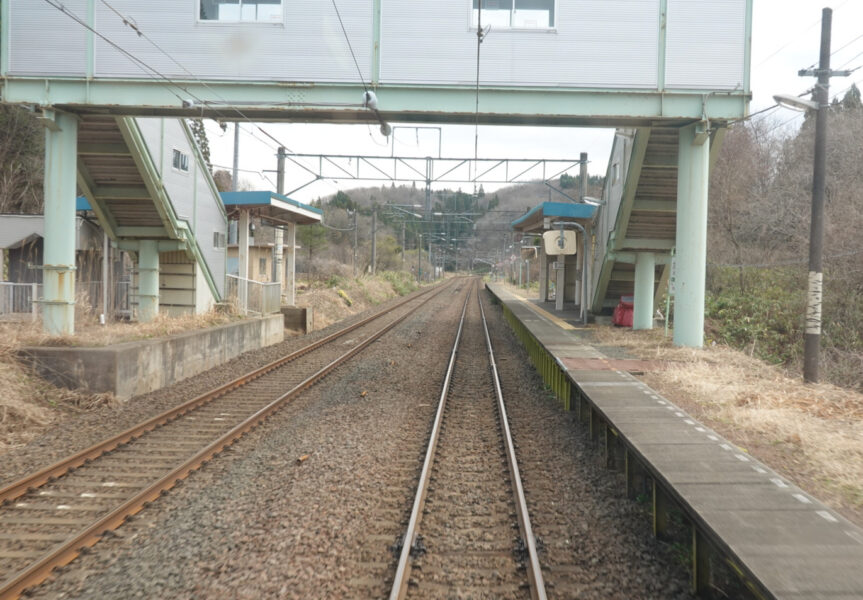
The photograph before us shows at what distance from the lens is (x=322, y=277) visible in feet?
142

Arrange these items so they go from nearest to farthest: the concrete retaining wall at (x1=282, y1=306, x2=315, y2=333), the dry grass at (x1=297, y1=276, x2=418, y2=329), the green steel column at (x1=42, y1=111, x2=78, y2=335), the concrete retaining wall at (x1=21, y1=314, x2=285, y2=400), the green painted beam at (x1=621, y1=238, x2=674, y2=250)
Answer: the concrete retaining wall at (x1=21, y1=314, x2=285, y2=400), the green steel column at (x1=42, y1=111, x2=78, y2=335), the green painted beam at (x1=621, y1=238, x2=674, y2=250), the concrete retaining wall at (x1=282, y1=306, x2=315, y2=333), the dry grass at (x1=297, y1=276, x2=418, y2=329)

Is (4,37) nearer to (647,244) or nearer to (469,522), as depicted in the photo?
(469,522)

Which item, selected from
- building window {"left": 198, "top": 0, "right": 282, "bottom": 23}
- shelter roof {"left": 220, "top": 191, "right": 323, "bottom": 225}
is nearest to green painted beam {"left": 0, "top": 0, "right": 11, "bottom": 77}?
building window {"left": 198, "top": 0, "right": 282, "bottom": 23}

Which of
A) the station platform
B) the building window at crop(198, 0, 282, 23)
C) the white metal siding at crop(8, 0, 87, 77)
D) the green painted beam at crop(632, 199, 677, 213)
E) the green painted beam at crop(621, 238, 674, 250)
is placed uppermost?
the building window at crop(198, 0, 282, 23)

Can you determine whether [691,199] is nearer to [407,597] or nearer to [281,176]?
[407,597]

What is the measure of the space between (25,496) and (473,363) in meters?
10.0

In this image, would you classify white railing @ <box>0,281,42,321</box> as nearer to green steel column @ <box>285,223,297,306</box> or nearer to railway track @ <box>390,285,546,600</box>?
railway track @ <box>390,285,546,600</box>

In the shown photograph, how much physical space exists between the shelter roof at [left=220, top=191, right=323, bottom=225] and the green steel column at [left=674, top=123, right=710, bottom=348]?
10.8m

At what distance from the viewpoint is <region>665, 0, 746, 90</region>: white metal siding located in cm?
1166

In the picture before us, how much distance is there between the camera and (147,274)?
48.8ft

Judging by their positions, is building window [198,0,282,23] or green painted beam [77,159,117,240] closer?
building window [198,0,282,23]

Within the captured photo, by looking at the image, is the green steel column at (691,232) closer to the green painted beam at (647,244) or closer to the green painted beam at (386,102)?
the green painted beam at (386,102)

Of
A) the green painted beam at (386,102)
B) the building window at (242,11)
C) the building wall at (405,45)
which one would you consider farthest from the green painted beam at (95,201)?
the building window at (242,11)

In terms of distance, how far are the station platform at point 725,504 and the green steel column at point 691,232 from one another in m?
4.85
